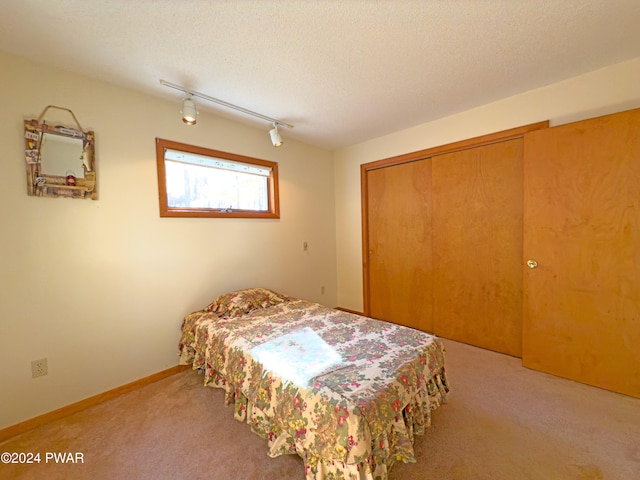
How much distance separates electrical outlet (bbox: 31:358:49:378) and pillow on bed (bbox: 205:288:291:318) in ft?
3.48

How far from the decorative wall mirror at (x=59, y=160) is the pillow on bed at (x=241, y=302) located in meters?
1.28

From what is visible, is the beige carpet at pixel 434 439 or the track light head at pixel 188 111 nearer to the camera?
the beige carpet at pixel 434 439

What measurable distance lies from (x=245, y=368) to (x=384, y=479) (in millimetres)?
930

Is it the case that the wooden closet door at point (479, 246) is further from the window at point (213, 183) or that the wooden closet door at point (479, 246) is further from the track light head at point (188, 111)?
the track light head at point (188, 111)

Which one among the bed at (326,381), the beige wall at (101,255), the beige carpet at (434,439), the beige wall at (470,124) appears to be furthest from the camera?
the beige wall at (470,124)

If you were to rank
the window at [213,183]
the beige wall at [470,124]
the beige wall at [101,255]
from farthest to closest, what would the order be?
the window at [213,183] → the beige wall at [470,124] → the beige wall at [101,255]

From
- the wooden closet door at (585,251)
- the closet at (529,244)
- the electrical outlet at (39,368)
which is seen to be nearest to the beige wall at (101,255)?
the electrical outlet at (39,368)

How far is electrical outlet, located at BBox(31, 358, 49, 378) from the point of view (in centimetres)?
171

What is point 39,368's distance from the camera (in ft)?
5.66

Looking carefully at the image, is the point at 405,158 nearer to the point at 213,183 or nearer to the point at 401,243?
the point at 401,243

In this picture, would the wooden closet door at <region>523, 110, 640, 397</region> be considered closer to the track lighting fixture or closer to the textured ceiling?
the textured ceiling

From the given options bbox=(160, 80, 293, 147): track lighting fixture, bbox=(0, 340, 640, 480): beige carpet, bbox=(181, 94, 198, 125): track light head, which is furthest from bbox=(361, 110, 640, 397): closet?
bbox=(181, 94, 198, 125): track light head

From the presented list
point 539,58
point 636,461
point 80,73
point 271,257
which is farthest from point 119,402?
point 539,58

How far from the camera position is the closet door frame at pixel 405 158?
2338 mm
